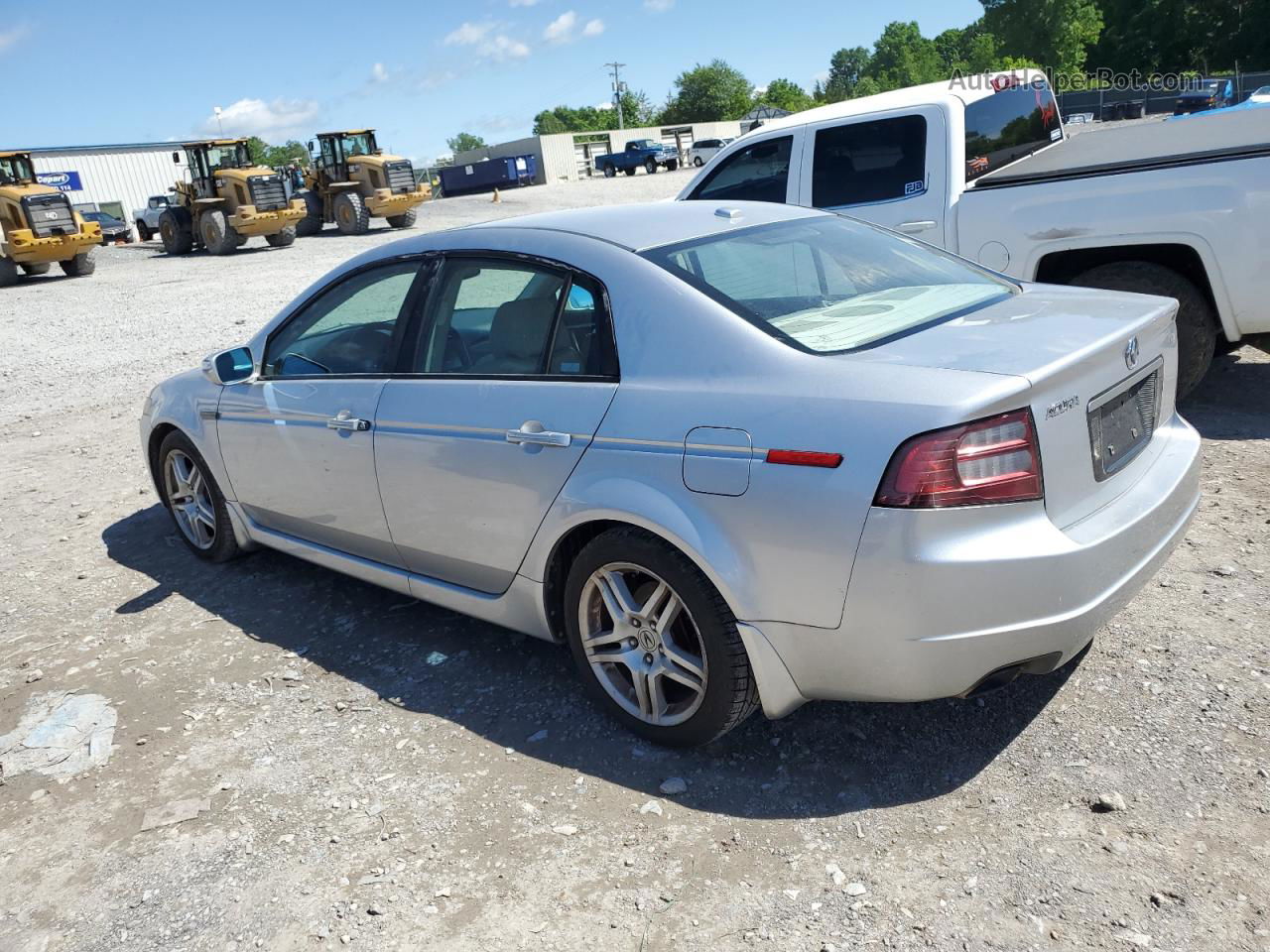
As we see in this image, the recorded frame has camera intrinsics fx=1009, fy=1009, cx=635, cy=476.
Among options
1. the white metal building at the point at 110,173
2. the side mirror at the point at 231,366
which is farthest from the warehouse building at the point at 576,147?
the side mirror at the point at 231,366

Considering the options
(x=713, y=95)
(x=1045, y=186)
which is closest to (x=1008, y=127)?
(x=1045, y=186)

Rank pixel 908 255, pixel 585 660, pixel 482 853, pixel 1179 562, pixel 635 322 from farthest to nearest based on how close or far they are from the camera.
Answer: pixel 1179 562, pixel 908 255, pixel 585 660, pixel 635 322, pixel 482 853

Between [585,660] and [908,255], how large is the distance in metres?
1.89

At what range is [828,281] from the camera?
134 inches

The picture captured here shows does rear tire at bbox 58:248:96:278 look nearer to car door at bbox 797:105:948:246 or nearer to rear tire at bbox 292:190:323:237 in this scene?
rear tire at bbox 292:190:323:237

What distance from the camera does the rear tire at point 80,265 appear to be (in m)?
23.0

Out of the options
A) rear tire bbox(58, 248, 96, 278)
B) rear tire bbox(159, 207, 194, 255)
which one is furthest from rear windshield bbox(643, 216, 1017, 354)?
rear tire bbox(159, 207, 194, 255)

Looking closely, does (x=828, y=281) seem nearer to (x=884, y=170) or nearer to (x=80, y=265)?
(x=884, y=170)

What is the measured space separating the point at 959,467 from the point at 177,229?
90.9ft

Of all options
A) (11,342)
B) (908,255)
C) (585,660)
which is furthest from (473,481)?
(11,342)

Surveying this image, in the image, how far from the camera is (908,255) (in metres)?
3.72

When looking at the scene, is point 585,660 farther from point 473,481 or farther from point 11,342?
point 11,342

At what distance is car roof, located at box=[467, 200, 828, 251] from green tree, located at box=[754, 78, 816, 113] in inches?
4153

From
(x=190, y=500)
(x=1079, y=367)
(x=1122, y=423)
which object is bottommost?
(x=190, y=500)
